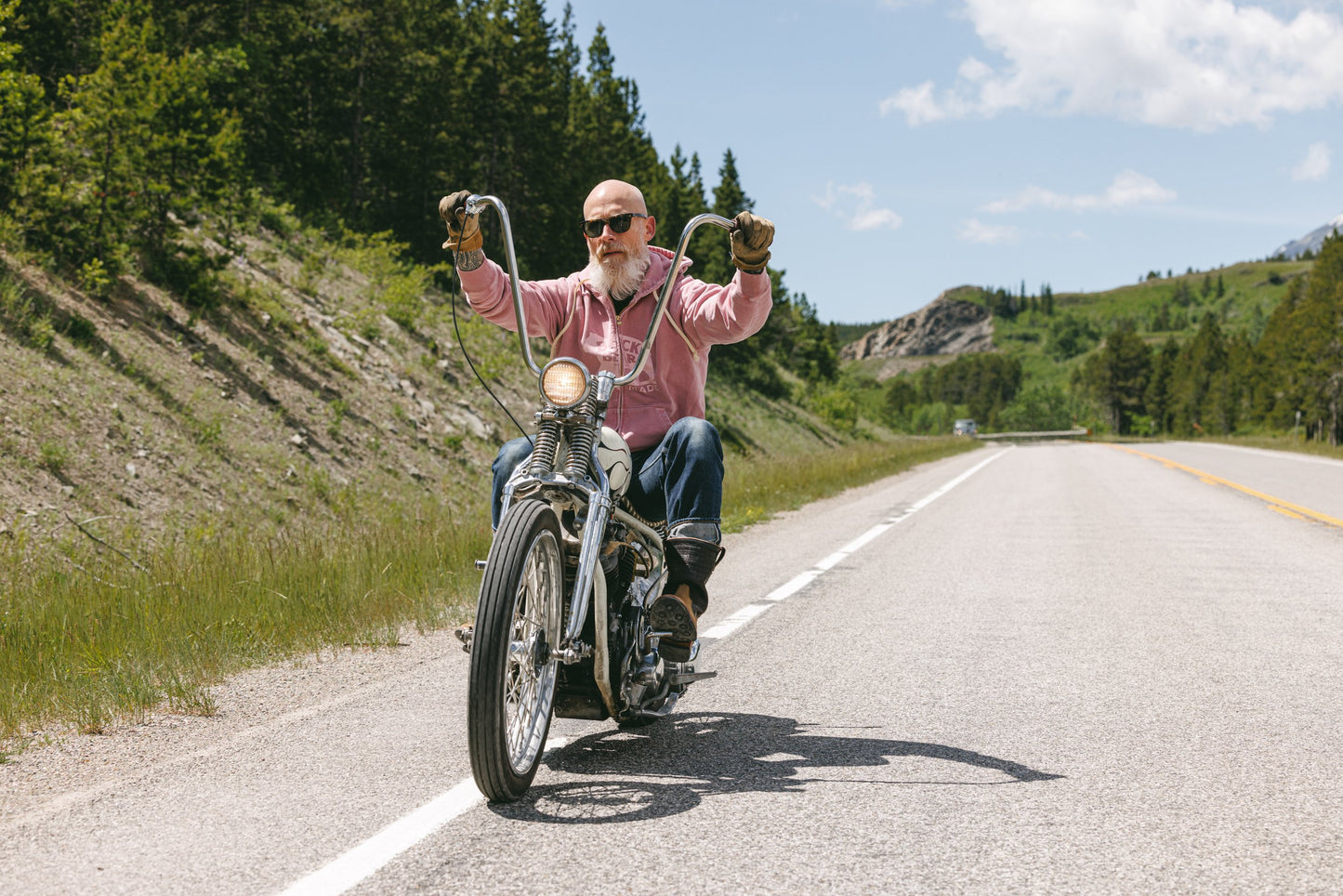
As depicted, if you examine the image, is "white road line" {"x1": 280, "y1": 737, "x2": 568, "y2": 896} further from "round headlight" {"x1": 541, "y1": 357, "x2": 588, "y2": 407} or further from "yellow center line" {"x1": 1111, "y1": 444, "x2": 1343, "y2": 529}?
"yellow center line" {"x1": 1111, "y1": 444, "x2": 1343, "y2": 529}

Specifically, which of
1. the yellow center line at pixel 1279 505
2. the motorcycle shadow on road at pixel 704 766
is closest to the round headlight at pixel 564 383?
the motorcycle shadow on road at pixel 704 766

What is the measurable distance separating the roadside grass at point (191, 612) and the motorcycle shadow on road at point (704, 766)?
1.88 meters

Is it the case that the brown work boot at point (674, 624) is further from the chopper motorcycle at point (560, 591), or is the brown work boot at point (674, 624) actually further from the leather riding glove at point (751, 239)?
the leather riding glove at point (751, 239)

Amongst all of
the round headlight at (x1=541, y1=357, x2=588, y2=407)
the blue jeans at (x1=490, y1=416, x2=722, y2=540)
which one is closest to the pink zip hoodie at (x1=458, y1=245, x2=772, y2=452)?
the blue jeans at (x1=490, y1=416, x2=722, y2=540)

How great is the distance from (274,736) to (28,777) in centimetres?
81

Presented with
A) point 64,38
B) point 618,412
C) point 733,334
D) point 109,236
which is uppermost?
point 64,38

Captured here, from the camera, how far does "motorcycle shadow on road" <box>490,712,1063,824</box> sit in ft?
10.8

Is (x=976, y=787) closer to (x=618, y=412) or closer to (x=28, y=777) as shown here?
(x=618, y=412)

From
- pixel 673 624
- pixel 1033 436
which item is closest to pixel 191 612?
pixel 673 624

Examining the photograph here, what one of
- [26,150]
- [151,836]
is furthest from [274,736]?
[26,150]

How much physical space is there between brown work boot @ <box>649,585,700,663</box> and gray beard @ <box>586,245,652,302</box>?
1.12 meters

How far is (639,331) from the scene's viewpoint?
13.2 feet

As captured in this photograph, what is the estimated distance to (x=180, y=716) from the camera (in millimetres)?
4516

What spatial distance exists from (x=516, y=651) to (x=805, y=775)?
1111 millimetres
